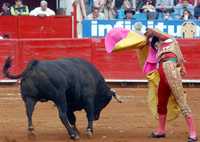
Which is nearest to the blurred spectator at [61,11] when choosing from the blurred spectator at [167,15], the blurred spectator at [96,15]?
the blurred spectator at [96,15]

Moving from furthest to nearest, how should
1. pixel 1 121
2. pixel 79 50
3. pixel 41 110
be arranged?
1. pixel 79 50
2. pixel 41 110
3. pixel 1 121

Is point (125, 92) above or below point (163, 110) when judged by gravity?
below

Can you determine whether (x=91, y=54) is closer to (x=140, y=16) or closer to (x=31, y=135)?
(x=140, y=16)

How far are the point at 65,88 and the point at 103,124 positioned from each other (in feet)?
6.39

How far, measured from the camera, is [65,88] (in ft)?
28.9

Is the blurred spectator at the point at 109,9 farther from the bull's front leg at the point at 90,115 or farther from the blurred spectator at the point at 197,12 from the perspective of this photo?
the bull's front leg at the point at 90,115

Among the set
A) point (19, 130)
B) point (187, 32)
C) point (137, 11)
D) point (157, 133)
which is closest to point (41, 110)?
point (19, 130)

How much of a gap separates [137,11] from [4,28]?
11.7 feet

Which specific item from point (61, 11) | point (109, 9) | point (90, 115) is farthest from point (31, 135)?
point (61, 11)

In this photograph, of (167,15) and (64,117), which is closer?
(64,117)

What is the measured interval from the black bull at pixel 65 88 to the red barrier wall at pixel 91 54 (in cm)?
626

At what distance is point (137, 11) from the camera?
20297 millimetres

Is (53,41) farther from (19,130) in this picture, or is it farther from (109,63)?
(19,130)

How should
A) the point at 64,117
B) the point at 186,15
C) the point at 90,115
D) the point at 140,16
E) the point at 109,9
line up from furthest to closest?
the point at 109,9, the point at 140,16, the point at 186,15, the point at 90,115, the point at 64,117
